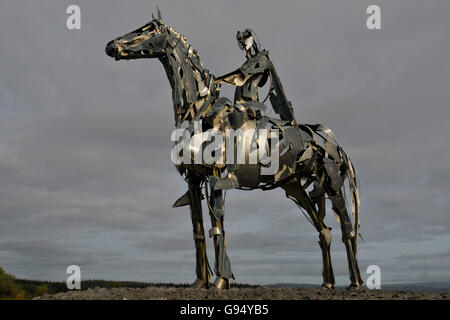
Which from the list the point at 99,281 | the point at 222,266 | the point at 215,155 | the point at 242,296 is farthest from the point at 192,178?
the point at 99,281

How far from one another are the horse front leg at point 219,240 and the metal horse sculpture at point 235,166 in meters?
0.02

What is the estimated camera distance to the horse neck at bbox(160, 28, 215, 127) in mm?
9883

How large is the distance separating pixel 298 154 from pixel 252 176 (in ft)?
5.45

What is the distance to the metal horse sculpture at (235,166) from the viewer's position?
9.66m

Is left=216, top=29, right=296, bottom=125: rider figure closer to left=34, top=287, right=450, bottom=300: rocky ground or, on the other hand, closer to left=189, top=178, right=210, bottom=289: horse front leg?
left=189, top=178, right=210, bottom=289: horse front leg

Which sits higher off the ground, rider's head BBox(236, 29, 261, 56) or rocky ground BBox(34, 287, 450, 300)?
rider's head BBox(236, 29, 261, 56)

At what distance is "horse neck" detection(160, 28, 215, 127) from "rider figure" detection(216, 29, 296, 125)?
2.02 ft

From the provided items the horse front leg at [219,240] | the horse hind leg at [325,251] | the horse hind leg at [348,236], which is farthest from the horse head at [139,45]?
the horse hind leg at [348,236]

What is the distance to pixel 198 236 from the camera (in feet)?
34.0

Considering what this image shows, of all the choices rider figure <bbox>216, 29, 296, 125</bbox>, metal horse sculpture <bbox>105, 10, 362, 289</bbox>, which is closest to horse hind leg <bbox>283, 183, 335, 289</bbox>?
metal horse sculpture <bbox>105, 10, 362, 289</bbox>

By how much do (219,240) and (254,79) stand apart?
4.19 m
